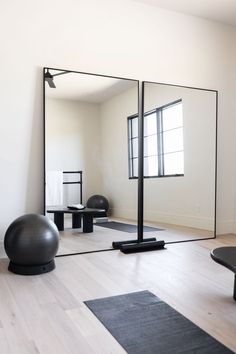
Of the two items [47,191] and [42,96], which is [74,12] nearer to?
[42,96]

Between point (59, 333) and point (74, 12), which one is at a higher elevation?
point (74, 12)

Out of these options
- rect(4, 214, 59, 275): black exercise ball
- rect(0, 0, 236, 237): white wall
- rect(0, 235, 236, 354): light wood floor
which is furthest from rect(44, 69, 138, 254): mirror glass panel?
rect(4, 214, 59, 275): black exercise ball

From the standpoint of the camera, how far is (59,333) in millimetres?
1627

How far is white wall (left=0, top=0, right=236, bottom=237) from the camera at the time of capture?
3051 millimetres

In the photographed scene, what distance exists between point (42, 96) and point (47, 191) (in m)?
0.95

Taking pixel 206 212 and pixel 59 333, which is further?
pixel 206 212

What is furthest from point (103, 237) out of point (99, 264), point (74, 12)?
point (74, 12)

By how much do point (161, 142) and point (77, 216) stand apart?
1290 mm

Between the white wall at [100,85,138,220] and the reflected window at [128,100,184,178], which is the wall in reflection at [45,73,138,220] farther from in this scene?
the reflected window at [128,100,184,178]

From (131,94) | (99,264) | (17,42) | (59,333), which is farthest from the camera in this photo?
(131,94)

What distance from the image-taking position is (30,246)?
2469mm

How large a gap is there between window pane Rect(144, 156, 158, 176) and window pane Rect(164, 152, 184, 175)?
15 cm

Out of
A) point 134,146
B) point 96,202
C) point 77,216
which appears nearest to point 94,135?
point 134,146

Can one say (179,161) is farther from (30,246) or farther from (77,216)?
(30,246)
